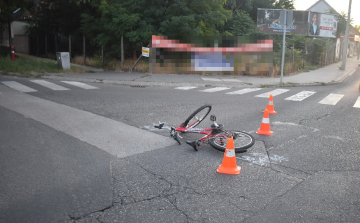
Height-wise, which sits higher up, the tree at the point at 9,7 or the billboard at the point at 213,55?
the tree at the point at 9,7

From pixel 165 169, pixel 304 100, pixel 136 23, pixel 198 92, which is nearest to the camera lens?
pixel 165 169

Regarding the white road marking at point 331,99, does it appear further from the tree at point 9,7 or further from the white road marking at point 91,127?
the tree at point 9,7

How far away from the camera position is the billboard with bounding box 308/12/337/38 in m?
36.1

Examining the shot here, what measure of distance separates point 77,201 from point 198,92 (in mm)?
9258

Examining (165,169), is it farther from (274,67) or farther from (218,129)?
(274,67)

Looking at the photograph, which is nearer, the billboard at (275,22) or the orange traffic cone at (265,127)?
the orange traffic cone at (265,127)

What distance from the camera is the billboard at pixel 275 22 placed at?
107 ft

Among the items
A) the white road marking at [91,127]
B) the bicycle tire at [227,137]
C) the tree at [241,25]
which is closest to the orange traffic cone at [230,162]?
the bicycle tire at [227,137]

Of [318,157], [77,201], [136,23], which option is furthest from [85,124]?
[136,23]

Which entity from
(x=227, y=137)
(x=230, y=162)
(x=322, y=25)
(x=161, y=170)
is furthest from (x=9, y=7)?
(x=322, y=25)

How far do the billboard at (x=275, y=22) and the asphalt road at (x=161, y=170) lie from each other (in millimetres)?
25328

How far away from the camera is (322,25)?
3788cm

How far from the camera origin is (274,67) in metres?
19.3

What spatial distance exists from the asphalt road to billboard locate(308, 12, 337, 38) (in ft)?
97.4
